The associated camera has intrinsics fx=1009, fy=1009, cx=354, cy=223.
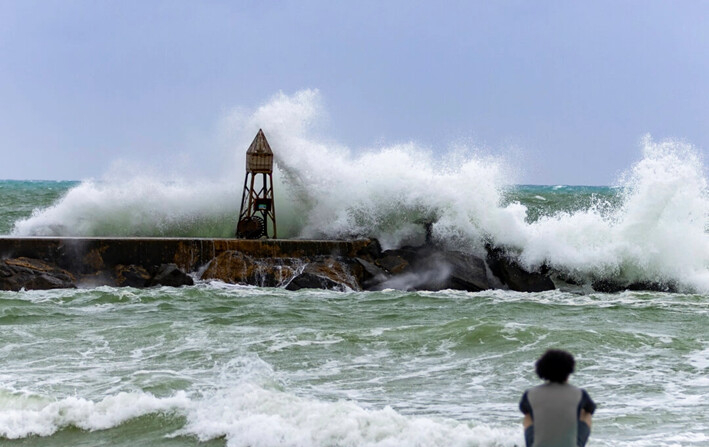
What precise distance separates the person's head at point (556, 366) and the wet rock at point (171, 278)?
35.5 ft

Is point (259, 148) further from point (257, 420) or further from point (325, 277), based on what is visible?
point (257, 420)

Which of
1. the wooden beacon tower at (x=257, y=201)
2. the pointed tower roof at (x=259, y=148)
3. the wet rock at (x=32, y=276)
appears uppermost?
the pointed tower roof at (x=259, y=148)

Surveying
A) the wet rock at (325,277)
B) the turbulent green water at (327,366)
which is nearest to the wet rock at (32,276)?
the turbulent green water at (327,366)

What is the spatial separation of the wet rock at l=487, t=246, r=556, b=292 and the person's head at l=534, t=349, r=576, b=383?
1124cm

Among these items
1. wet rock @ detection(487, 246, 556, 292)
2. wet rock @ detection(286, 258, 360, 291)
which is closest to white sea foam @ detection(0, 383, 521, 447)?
wet rock @ detection(286, 258, 360, 291)

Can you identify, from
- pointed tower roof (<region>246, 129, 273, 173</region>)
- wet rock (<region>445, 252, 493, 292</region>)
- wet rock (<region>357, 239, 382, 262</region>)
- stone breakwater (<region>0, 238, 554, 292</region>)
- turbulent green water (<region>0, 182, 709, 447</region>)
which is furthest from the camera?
pointed tower roof (<region>246, 129, 273, 173</region>)

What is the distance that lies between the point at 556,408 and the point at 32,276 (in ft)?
37.6

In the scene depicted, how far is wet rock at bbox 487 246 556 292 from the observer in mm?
15023

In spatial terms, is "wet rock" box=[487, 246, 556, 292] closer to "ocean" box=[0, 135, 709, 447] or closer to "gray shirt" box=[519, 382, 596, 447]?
"ocean" box=[0, 135, 709, 447]

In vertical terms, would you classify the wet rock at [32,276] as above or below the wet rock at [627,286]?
above

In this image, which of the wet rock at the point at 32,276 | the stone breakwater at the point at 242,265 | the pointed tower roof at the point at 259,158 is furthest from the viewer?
the pointed tower roof at the point at 259,158

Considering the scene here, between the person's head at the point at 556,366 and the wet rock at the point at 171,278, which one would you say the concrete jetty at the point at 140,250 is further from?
the person's head at the point at 556,366

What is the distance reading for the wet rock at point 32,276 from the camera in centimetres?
1386

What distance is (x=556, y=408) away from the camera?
151 inches
